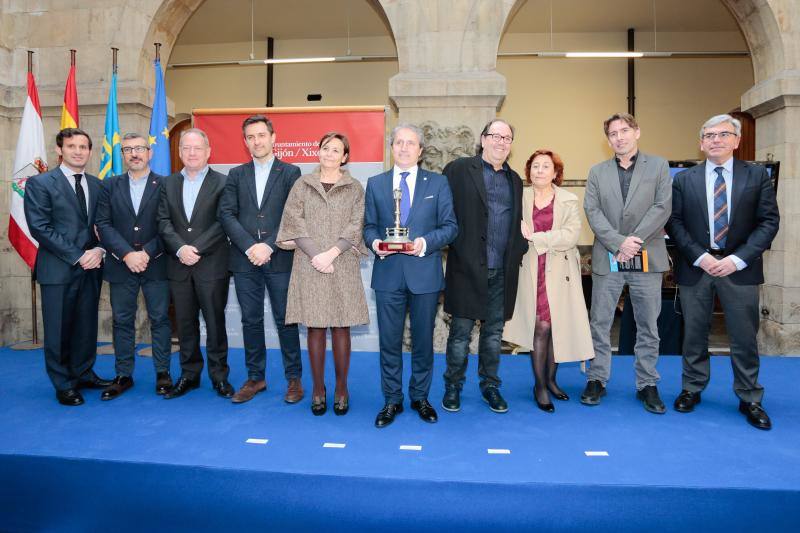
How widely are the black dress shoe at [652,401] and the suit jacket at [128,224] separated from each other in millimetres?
3073

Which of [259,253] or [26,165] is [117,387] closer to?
[259,253]

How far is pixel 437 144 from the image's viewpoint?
14.9 feet

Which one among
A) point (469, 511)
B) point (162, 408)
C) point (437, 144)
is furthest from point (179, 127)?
point (469, 511)

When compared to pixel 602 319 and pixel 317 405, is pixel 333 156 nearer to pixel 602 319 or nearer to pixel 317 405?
pixel 317 405

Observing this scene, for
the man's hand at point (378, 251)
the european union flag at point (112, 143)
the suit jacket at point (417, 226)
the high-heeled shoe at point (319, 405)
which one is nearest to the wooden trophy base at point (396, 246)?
the man's hand at point (378, 251)

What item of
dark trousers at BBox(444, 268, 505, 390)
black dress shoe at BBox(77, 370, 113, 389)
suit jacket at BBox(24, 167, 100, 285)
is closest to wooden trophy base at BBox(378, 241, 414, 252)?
dark trousers at BBox(444, 268, 505, 390)

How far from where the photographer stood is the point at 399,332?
289cm

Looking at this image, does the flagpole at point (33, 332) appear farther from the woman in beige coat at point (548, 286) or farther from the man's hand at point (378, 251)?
the woman in beige coat at point (548, 286)

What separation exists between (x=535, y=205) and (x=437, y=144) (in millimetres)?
1610

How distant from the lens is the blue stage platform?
207 cm

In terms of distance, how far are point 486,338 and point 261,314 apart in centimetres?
139

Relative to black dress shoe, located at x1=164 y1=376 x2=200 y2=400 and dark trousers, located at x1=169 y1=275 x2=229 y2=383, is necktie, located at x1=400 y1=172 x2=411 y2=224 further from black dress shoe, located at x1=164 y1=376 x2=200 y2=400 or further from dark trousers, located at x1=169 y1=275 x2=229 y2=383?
black dress shoe, located at x1=164 y1=376 x2=200 y2=400

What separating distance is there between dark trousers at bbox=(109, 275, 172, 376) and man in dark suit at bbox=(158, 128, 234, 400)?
152mm

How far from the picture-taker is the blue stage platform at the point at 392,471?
2.07 m
